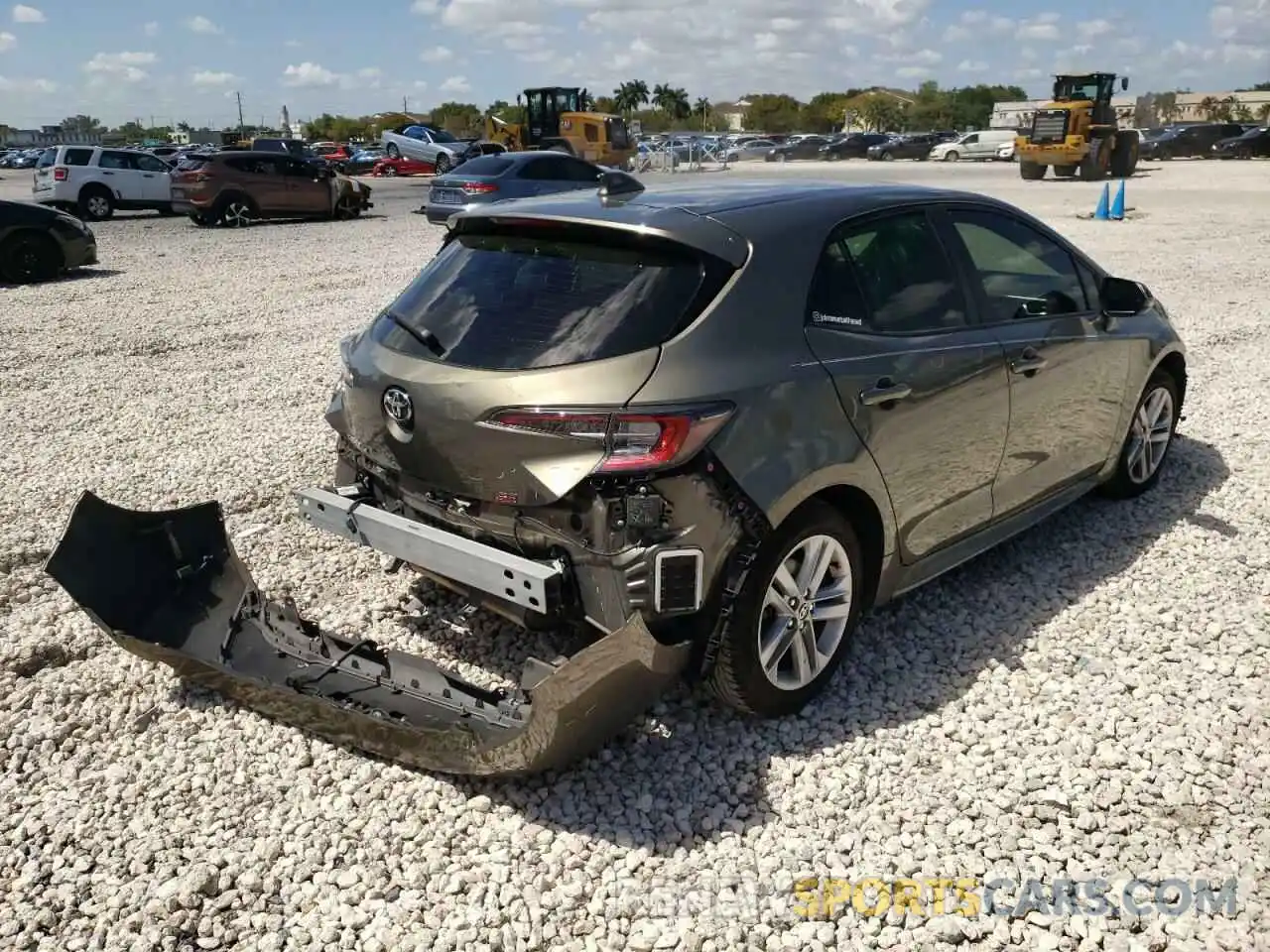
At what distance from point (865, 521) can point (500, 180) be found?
16.7 metres

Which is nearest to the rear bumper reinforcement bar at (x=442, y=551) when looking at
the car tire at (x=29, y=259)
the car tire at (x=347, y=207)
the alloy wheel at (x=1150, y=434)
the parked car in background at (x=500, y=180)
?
the alloy wheel at (x=1150, y=434)

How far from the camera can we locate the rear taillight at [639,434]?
9.29ft

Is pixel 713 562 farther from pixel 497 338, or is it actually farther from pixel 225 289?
pixel 225 289

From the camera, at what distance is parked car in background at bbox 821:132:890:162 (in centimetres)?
5881

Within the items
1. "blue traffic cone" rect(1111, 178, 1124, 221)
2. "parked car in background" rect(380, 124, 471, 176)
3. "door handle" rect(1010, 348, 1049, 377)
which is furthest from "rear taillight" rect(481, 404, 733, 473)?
"parked car in background" rect(380, 124, 471, 176)

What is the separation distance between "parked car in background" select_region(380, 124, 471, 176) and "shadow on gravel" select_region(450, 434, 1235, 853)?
3601 cm

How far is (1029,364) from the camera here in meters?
4.13

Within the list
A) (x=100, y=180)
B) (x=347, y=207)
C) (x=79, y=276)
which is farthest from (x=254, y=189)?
(x=79, y=276)

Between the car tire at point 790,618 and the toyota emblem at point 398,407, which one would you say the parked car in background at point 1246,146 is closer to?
the car tire at point 790,618

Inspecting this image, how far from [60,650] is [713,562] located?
2.69m

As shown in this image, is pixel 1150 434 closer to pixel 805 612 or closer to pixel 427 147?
pixel 805 612

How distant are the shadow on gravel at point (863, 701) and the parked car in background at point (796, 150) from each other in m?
55.4

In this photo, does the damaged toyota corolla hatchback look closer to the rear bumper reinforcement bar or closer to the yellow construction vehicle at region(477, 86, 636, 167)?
the rear bumper reinforcement bar

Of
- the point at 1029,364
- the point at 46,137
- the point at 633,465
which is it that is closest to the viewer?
the point at 633,465
